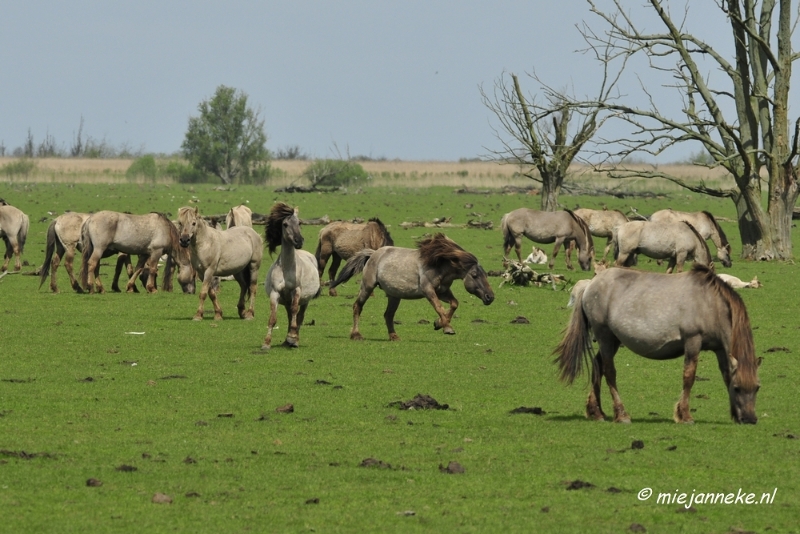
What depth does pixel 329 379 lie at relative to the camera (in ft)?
46.8

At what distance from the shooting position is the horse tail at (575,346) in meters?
11.3

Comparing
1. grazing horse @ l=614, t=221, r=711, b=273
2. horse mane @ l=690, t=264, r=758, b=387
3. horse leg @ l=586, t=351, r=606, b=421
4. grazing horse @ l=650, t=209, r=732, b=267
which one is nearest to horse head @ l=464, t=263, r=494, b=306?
horse leg @ l=586, t=351, r=606, b=421

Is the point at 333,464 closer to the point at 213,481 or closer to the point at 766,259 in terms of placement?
the point at 213,481

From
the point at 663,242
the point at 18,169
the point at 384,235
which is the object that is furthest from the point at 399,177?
the point at 384,235

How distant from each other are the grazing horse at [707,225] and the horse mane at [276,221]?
16497 mm

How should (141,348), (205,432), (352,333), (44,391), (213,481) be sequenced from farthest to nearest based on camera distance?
(352,333), (141,348), (44,391), (205,432), (213,481)

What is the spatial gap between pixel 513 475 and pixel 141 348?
8.94 meters

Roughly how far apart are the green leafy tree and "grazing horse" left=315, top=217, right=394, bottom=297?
66042mm

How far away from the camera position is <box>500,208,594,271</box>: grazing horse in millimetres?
32406

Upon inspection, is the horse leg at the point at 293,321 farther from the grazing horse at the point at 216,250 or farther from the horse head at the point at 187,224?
the grazing horse at the point at 216,250

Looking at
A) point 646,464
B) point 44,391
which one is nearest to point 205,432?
point 44,391

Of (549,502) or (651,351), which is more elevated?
(651,351)

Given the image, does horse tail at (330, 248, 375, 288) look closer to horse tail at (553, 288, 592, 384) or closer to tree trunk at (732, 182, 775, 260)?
horse tail at (553, 288, 592, 384)

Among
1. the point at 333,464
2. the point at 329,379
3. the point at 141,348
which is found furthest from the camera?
the point at 141,348
